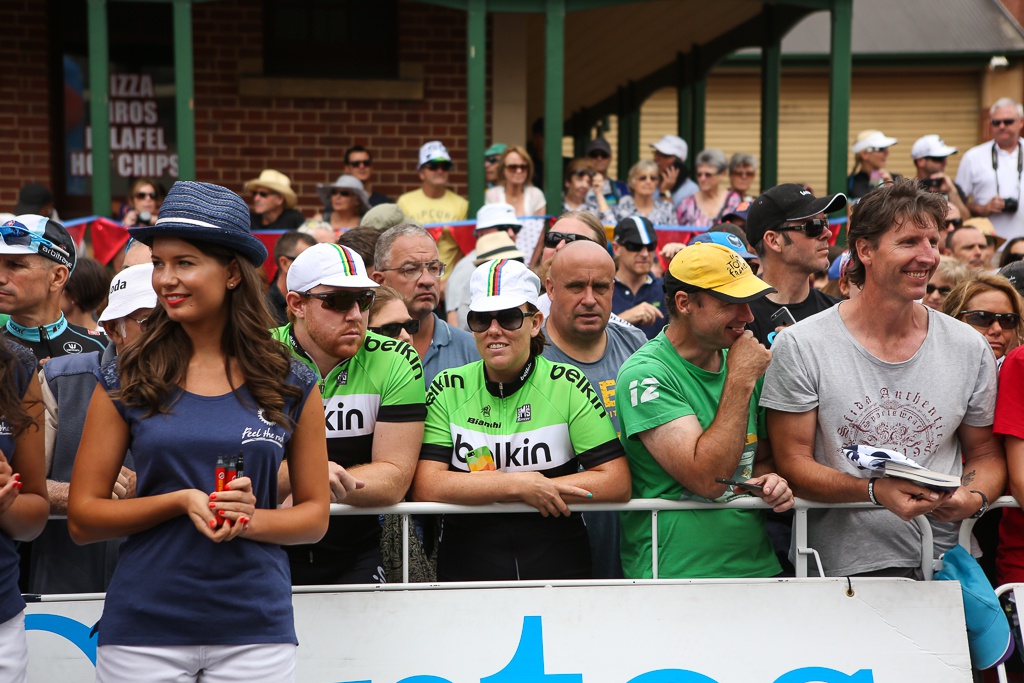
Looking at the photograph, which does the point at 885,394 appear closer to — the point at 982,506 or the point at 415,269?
the point at 982,506

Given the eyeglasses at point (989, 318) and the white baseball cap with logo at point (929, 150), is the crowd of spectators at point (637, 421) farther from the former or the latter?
the white baseball cap with logo at point (929, 150)

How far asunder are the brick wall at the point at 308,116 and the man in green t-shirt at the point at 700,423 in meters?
7.15

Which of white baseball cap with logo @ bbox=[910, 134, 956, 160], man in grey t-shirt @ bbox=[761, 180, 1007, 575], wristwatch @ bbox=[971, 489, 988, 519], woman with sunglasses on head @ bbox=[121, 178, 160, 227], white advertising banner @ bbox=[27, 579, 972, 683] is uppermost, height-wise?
white baseball cap with logo @ bbox=[910, 134, 956, 160]

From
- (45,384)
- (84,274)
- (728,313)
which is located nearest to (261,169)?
(84,274)

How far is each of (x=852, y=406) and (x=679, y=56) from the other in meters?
11.6

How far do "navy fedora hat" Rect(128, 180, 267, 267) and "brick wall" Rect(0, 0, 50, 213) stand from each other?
28.3 feet

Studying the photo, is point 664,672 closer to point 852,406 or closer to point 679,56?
point 852,406

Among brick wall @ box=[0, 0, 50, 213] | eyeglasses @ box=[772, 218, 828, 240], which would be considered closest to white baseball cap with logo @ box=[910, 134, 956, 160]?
eyeglasses @ box=[772, 218, 828, 240]

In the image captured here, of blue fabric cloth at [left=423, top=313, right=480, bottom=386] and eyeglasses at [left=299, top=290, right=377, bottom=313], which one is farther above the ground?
eyeglasses at [left=299, top=290, right=377, bottom=313]

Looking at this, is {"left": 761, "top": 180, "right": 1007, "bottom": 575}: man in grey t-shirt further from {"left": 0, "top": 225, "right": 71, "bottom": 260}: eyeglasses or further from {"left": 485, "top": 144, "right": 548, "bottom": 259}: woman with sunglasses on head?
{"left": 485, "top": 144, "right": 548, "bottom": 259}: woman with sunglasses on head

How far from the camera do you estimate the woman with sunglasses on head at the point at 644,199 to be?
948 centimetres

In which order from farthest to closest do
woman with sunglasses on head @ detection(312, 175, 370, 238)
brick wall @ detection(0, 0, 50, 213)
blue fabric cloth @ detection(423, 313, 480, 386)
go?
brick wall @ detection(0, 0, 50, 213), woman with sunglasses on head @ detection(312, 175, 370, 238), blue fabric cloth @ detection(423, 313, 480, 386)

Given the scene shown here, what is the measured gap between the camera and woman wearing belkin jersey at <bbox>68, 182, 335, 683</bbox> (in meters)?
2.86

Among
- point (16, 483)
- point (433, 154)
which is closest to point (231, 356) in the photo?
point (16, 483)
